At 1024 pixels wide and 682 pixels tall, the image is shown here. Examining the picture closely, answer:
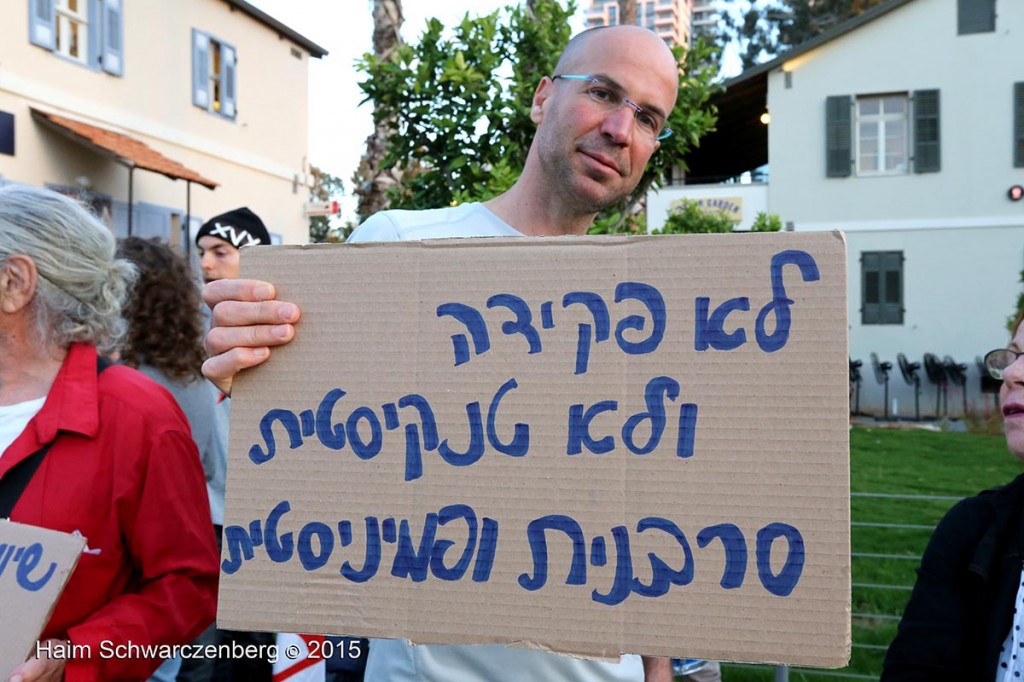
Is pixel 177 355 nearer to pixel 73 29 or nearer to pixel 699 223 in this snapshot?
pixel 699 223

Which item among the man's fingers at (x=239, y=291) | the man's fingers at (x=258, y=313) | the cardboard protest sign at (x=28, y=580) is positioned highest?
the man's fingers at (x=239, y=291)

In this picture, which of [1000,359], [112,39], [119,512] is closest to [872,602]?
[1000,359]

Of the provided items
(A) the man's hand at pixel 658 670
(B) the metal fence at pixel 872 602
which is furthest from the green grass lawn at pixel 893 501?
(A) the man's hand at pixel 658 670

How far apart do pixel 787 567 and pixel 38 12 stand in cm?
1516

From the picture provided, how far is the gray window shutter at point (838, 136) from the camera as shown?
19594 mm

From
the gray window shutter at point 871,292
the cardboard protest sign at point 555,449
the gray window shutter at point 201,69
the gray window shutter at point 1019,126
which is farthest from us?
the gray window shutter at point 871,292

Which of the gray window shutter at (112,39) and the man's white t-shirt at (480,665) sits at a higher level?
the gray window shutter at (112,39)

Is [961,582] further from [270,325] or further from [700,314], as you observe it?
[270,325]

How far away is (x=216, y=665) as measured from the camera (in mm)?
3908

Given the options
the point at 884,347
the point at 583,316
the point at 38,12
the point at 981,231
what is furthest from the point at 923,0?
the point at 583,316

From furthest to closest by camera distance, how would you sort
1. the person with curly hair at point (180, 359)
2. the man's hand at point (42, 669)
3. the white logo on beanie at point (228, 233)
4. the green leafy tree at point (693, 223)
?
the green leafy tree at point (693, 223), the white logo on beanie at point (228, 233), the person with curly hair at point (180, 359), the man's hand at point (42, 669)

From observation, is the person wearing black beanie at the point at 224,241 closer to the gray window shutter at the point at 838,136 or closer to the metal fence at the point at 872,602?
the metal fence at the point at 872,602

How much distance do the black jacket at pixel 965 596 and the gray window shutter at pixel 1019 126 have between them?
62.7 feet

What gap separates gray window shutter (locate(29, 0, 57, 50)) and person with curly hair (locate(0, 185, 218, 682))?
43.5 ft
